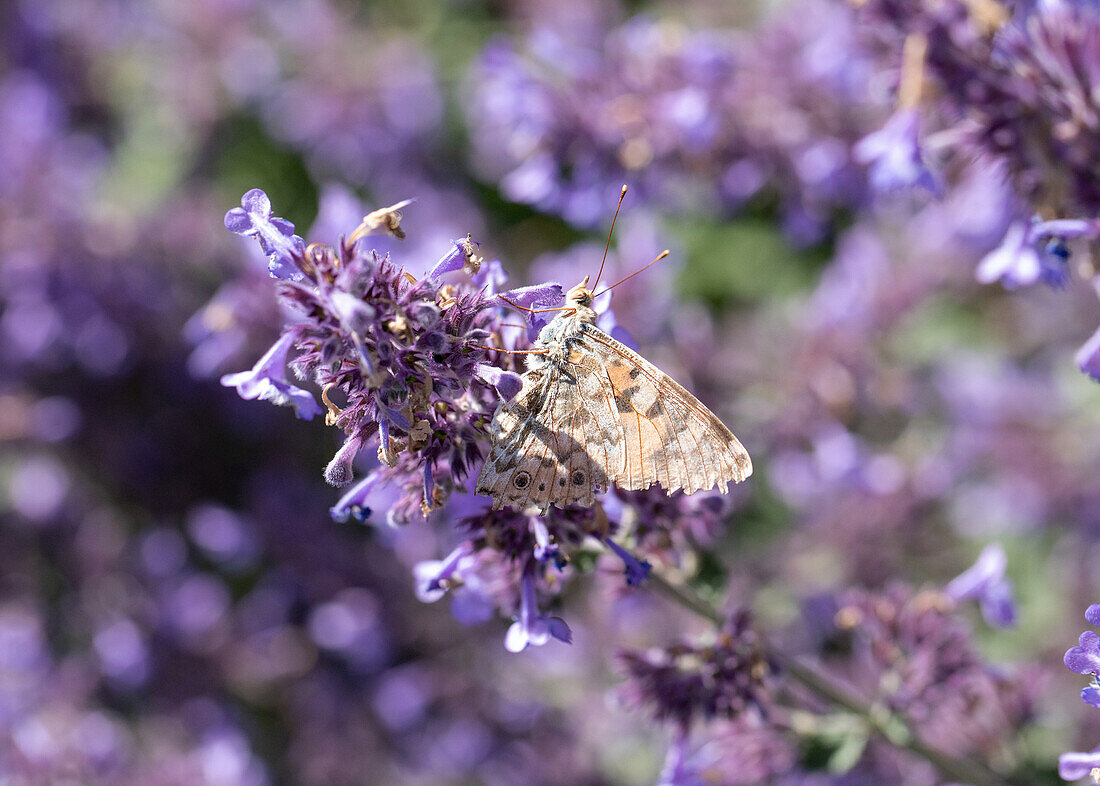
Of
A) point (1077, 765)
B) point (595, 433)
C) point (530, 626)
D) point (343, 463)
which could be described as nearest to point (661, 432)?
point (595, 433)

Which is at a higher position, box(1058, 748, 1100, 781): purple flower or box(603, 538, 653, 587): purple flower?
box(603, 538, 653, 587): purple flower

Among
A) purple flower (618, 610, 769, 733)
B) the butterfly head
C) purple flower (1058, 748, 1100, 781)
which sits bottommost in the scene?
purple flower (1058, 748, 1100, 781)

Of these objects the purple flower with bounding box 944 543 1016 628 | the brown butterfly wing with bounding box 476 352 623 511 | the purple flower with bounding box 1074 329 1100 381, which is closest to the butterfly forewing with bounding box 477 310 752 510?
the brown butterfly wing with bounding box 476 352 623 511

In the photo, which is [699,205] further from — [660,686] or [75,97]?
[75,97]

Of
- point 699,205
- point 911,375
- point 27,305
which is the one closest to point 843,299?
point 911,375

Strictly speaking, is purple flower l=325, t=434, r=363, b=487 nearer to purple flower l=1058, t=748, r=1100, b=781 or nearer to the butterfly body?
the butterfly body

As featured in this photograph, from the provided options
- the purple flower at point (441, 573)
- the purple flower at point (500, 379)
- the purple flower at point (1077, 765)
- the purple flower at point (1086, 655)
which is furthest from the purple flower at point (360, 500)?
the purple flower at point (1077, 765)
